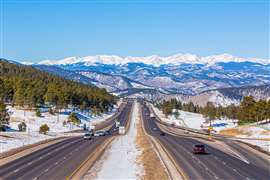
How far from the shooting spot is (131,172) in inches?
1932

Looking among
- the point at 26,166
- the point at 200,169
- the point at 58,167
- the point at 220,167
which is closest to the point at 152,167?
the point at 200,169

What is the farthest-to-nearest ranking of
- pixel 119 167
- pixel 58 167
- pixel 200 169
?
1. pixel 119 167
2. pixel 58 167
3. pixel 200 169

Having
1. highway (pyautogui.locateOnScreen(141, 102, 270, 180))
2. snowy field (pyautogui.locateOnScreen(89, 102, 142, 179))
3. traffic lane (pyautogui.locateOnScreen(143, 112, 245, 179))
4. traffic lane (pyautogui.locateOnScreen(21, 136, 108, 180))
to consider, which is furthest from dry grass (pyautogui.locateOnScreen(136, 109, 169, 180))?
traffic lane (pyautogui.locateOnScreen(21, 136, 108, 180))

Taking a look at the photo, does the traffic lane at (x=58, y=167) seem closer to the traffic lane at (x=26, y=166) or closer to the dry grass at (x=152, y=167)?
the traffic lane at (x=26, y=166)

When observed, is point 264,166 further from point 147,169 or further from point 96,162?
point 96,162

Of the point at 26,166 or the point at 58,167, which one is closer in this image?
the point at 58,167

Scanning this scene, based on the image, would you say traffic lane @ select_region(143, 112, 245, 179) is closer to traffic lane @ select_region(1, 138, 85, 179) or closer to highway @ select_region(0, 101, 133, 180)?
highway @ select_region(0, 101, 133, 180)

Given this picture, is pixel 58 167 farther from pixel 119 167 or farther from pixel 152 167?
pixel 152 167

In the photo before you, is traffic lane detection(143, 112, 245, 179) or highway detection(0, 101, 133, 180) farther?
traffic lane detection(143, 112, 245, 179)

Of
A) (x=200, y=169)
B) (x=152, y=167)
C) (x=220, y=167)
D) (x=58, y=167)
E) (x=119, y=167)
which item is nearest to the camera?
(x=200, y=169)

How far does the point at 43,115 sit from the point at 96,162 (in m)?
136

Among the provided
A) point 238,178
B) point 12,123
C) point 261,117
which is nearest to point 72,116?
point 12,123

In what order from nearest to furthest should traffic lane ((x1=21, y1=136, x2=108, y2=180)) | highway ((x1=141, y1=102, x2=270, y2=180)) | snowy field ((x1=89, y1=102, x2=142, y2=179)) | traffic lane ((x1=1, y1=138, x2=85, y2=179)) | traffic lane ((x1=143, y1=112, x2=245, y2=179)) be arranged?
traffic lane ((x1=21, y1=136, x2=108, y2=180))
traffic lane ((x1=1, y1=138, x2=85, y2=179))
traffic lane ((x1=143, y1=112, x2=245, y2=179))
highway ((x1=141, y1=102, x2=270, y2=180))
snowy field ((x1=89, y1=102, x2=142, y2=179))

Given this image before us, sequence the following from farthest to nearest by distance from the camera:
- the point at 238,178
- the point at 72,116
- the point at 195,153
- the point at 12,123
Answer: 1. the point at 72,116
2. the point at 12,123
3. the point at 195,153
4. the point at 238,178
